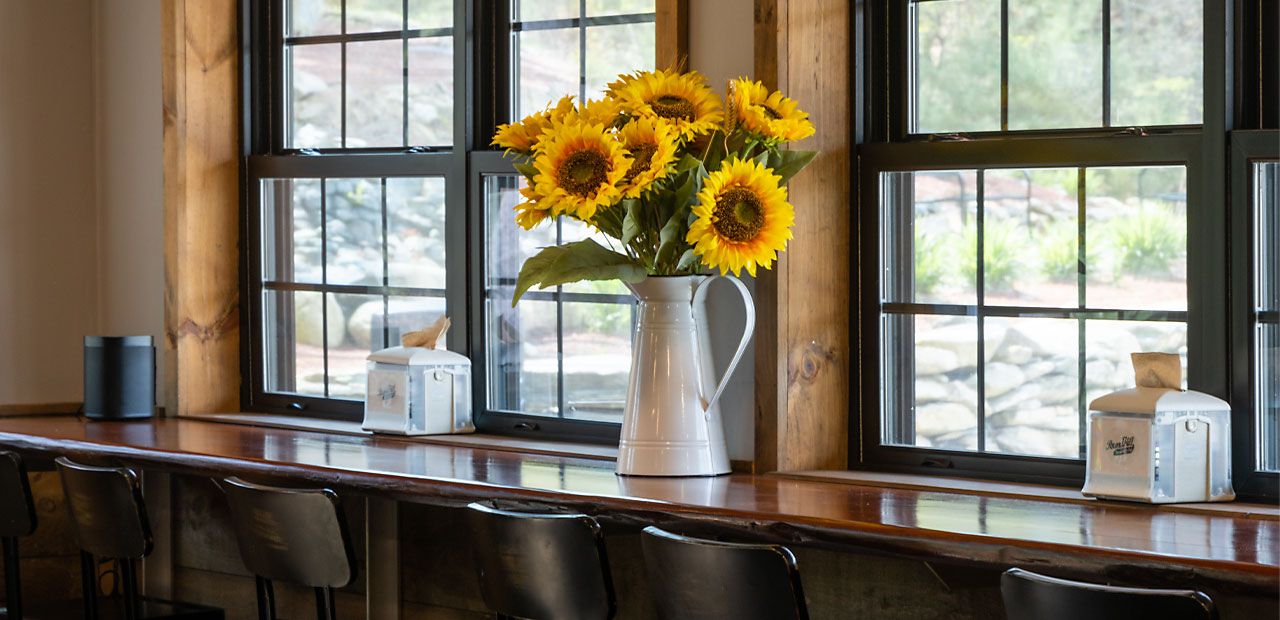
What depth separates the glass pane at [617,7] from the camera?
3.40 meters

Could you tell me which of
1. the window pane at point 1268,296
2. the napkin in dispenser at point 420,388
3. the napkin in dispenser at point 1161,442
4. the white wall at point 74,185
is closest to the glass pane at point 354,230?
the napkin in dispenser at point 420,388

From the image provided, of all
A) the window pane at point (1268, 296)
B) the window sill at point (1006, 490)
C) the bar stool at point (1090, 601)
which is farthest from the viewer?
the window pane at point (1268, 296)

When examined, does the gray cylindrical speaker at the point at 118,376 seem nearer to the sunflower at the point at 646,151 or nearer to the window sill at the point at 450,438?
the window sill at the point at 450,438

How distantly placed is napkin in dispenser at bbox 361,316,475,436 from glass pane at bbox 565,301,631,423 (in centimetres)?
30

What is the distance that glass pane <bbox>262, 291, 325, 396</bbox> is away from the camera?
13.2 feet

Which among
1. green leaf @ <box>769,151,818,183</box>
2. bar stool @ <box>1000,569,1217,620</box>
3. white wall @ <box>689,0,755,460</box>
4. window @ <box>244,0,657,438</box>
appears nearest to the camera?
bar stool @ <box>1000,569,1217,620</box>

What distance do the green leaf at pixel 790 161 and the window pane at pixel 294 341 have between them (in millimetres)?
1657

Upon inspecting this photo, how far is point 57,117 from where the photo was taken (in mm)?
4312

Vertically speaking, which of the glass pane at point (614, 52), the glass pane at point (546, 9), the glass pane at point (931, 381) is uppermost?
the glass pane at point (546, 9)

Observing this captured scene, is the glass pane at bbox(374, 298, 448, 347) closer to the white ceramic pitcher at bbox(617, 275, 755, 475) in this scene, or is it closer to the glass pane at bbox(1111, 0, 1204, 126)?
the white ceramic pitcher at bbox(617, 275, 755, 475)

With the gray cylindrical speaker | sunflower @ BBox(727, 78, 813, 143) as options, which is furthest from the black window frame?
the gray cylindrical speaker

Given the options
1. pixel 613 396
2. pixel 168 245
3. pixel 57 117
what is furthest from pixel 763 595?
pixel 57 117

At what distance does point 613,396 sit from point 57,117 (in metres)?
2.14

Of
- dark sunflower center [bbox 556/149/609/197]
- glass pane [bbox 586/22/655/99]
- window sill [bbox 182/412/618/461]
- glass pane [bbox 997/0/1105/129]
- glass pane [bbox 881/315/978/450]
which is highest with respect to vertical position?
glass pane [bbox 586/22/655/99]
